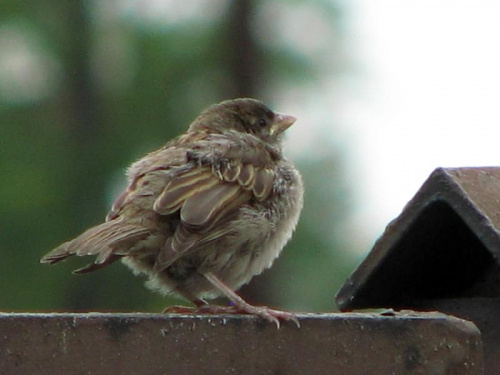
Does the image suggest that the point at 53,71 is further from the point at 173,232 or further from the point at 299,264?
the point at 173,232

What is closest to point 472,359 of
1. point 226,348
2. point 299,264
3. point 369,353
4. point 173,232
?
point 369,353

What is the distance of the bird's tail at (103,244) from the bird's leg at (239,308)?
37 centimetres

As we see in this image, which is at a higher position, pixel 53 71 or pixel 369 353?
pixel 369 353

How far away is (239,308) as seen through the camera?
15.8 feet

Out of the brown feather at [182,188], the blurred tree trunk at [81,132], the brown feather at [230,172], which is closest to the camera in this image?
the brown feather at [182,188]

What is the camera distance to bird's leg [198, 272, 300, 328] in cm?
388

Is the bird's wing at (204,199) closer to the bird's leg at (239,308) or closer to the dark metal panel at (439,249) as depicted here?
the bird's leg at (239,308)

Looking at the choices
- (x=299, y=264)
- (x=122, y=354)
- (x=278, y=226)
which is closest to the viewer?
(x=122, y=354)

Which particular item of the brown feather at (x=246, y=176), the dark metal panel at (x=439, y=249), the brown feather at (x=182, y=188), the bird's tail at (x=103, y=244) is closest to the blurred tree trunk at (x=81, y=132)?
the brown feather at (x=246, y=176)

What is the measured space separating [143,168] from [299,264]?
8.55 meters

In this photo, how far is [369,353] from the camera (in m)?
3.79

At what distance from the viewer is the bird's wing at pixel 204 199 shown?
5.34 meters

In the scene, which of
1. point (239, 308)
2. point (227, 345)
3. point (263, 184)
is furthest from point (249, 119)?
point (227, 345)

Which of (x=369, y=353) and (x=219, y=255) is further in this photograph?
(x=219, y=255)
